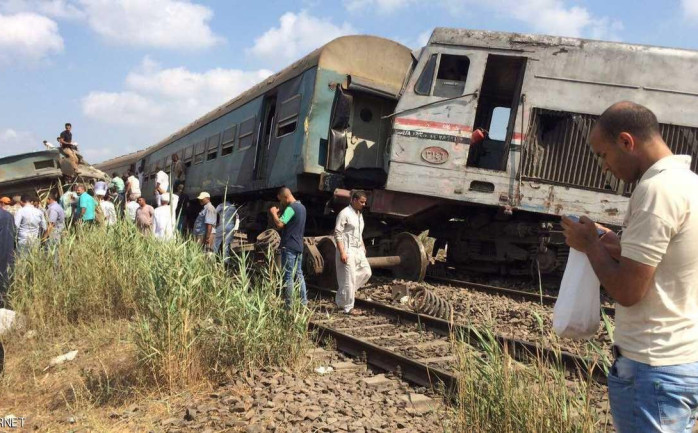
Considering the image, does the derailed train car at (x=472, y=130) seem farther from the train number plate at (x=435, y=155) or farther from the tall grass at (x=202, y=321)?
the tall grass at (x=202, y=321)

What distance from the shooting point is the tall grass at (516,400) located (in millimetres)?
2752

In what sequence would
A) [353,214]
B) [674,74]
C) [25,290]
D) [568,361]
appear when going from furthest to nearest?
[674,74] → [353,214] → [25,290] → [568,361]

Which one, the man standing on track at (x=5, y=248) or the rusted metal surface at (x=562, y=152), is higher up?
the rusted metal surface at (x=562, y=152)

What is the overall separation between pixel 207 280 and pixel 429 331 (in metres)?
2.53

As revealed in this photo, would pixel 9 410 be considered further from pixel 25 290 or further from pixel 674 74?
pixel 674 74

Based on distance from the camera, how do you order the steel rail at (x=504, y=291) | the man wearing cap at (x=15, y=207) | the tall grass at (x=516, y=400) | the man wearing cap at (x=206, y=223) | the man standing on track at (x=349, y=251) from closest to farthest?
the tall grass at (x=516, y=400) → the man standing on track at (x=349, y=251) → the steel rail at (x=504, y=291) → the man wearing cap at (x=206, y=223) → the man wearing cap at (x=15, y=207)

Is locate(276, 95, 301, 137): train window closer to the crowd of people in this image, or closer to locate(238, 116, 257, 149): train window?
locate(238, 116, 257, 149): train window

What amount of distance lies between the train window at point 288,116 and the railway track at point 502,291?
3674 mm

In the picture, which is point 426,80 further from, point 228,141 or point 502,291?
point 228,141

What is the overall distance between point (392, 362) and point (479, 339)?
79cm

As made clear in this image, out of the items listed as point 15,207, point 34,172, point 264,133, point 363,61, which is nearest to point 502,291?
point 363,61

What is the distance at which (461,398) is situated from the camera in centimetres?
313

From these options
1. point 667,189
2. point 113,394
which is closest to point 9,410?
point 113,394

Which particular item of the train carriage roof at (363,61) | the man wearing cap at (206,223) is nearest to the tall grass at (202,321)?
the man wearing cap at (206,223)
